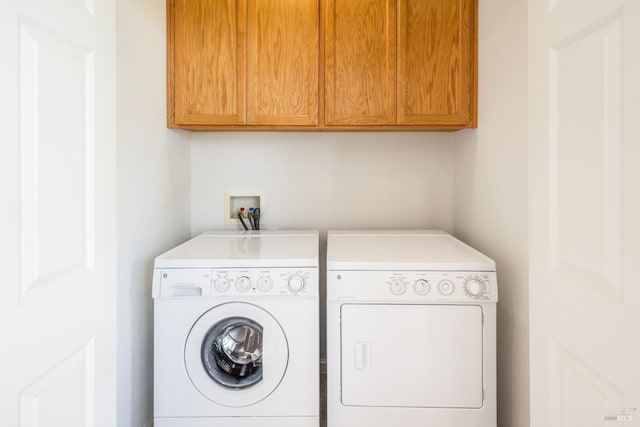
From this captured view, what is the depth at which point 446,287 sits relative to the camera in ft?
5.29

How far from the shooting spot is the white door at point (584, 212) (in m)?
0.73

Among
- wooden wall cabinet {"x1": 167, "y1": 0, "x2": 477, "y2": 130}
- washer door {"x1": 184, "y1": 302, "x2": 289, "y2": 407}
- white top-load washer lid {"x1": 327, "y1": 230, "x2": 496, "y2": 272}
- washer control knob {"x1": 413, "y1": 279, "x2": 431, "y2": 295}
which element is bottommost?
washer door {"x1": 184, "y1": 302, "x2": 289, "y2": 407}

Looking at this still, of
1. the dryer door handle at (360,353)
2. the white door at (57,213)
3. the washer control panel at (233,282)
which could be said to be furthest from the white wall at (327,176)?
the white door at (57,213)

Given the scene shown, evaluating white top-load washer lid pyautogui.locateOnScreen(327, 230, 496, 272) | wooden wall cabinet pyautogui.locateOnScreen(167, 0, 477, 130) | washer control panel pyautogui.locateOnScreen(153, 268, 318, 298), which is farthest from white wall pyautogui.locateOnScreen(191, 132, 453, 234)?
washer control panel pyautogui.locateOnScreen(153, 268, 318, 298)

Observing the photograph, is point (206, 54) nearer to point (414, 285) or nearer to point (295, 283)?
point (295, 283)

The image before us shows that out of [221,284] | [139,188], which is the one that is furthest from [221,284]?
[139,188]

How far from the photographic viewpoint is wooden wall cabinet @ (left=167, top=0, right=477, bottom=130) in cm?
203

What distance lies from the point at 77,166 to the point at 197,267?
76cm

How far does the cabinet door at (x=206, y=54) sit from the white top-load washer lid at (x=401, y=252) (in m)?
0.88

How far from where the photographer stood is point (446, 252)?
71.6 inches

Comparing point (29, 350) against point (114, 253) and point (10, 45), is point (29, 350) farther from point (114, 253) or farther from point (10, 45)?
point (10, 45)

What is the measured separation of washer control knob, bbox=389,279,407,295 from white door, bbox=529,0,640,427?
21.9 inches

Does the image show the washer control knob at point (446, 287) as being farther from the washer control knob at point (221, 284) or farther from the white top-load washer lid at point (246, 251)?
the washer control knob at point (221, 284)

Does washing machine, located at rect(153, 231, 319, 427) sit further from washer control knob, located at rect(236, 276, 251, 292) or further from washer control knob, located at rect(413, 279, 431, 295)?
washer control knob, located at rect(413, 279, 431, 295)
